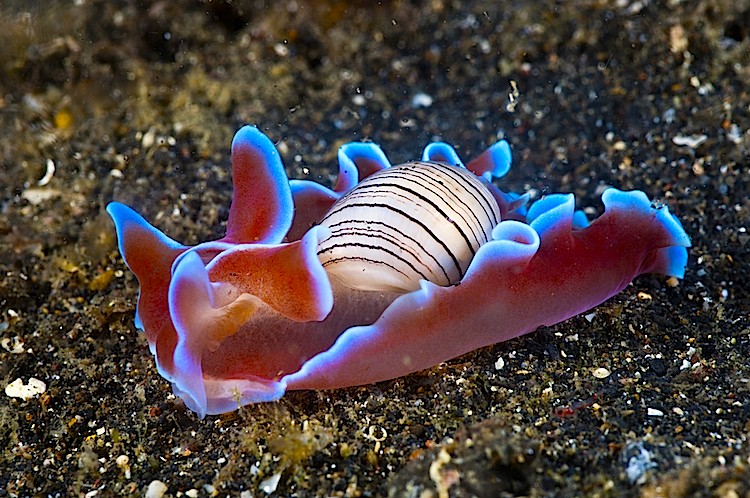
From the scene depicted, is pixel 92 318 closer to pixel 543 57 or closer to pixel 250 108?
pixel 250 108

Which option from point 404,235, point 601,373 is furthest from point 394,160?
point 601,373

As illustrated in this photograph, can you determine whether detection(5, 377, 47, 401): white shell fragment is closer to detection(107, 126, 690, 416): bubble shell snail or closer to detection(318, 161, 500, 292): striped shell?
detection(107, 126, 690, 416): bubble shell snail

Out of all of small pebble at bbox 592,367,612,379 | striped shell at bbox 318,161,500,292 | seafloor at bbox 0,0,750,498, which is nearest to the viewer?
seafloor at bbox 0,0,750,498

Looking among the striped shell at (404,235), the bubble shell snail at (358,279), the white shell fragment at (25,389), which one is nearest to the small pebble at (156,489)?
the bubble shell snail at (358,279)

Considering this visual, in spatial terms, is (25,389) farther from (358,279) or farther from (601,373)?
(601,373)

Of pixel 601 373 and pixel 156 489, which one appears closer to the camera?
pixel 156 489

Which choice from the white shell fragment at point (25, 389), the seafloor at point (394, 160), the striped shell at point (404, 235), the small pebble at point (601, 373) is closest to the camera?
the seafloor at point (394, 160)

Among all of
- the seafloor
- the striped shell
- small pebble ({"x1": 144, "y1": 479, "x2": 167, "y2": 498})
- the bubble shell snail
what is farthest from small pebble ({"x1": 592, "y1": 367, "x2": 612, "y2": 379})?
small pebble ({"x1": 144, "y1": 479, "x2": 167, "y2": 498})

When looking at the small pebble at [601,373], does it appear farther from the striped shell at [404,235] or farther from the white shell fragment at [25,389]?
the white shell fragment at [25,389]
